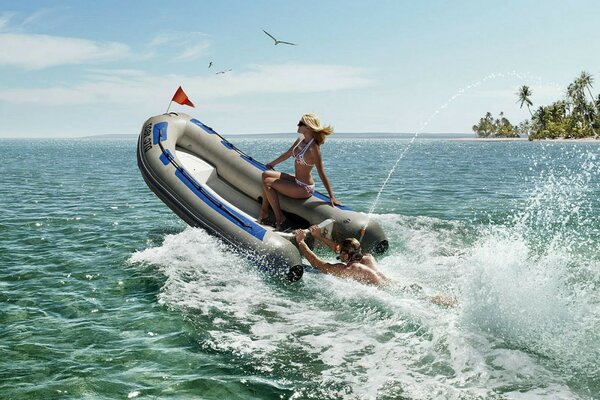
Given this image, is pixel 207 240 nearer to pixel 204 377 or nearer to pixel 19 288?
pixel 19 288

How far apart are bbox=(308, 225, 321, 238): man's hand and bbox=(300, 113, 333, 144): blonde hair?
3.80 feet

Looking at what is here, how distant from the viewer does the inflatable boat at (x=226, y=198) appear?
6.91 meters

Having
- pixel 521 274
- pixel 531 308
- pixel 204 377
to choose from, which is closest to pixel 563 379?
pixel 531 308

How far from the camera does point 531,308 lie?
16.1 ft

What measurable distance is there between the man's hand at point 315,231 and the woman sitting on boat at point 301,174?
0.60 metres

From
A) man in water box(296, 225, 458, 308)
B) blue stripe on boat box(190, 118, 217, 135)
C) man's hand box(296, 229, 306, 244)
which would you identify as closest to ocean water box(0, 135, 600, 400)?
man in water box(296, 225, 458, 308)

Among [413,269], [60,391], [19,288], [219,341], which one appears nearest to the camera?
[60,391]

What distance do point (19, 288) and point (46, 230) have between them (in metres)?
3.96

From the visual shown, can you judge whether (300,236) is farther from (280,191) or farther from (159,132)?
(159,132)

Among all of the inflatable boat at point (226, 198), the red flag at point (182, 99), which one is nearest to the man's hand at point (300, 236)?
the inflatable boat at point (226, 198)

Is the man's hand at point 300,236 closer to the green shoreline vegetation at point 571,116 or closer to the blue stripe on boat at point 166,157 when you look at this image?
the blue stripe on boat at point 166,157

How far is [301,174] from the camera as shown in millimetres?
7777

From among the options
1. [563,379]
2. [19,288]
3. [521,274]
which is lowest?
[19,288]

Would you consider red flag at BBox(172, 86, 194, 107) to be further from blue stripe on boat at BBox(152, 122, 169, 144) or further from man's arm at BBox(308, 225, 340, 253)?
man's arm at BBox(308, 225, 340, 253)
